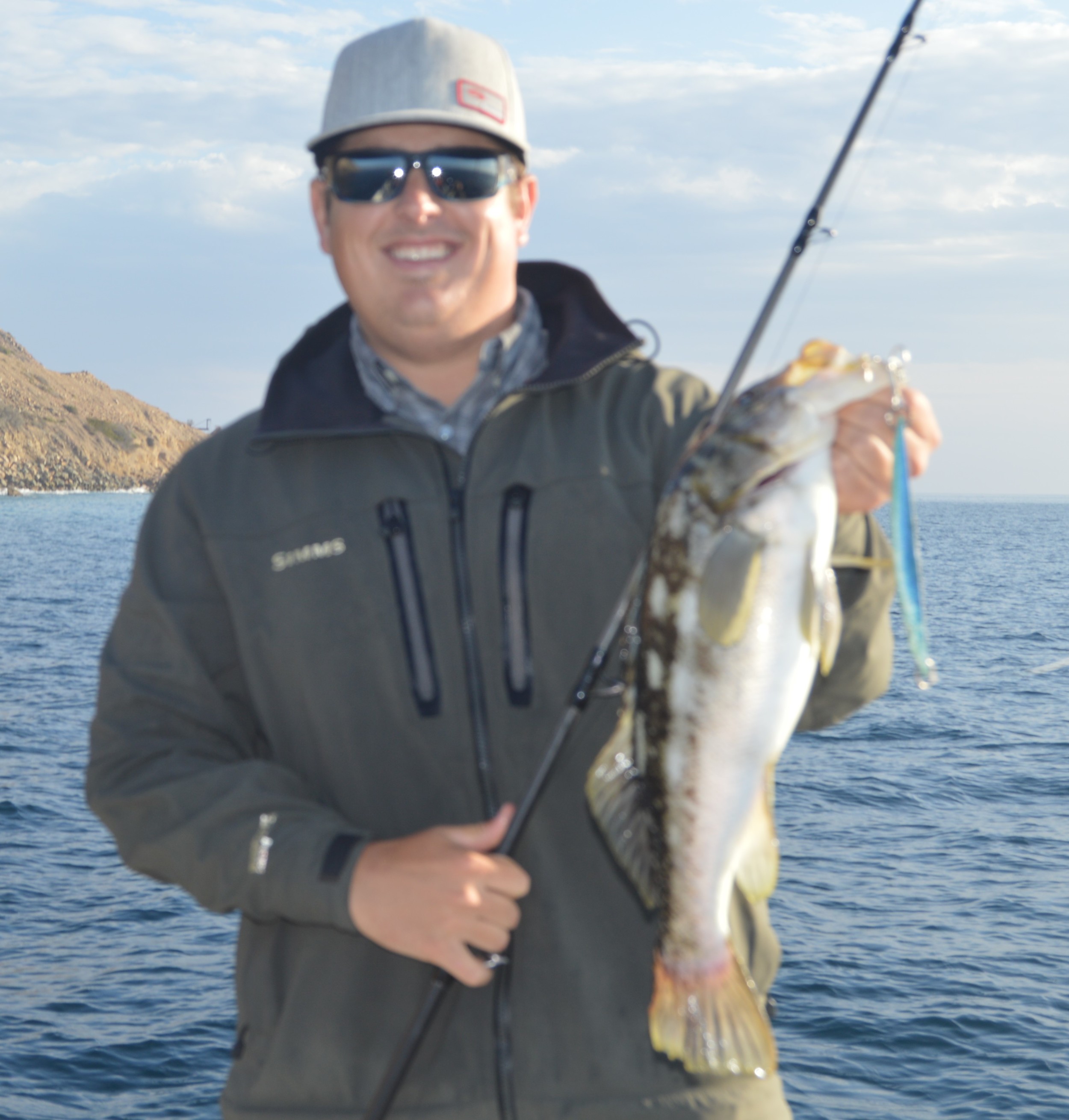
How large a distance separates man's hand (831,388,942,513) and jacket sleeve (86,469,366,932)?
5.23 feet

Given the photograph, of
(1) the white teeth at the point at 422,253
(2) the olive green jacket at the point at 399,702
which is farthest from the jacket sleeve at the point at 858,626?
(1) the white teeth at the point at 422,253

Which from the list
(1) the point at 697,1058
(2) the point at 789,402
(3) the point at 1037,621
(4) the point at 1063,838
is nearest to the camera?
(2) the point at 789,402

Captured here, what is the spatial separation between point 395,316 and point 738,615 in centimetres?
143

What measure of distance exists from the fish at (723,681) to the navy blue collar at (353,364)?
0.62 meters

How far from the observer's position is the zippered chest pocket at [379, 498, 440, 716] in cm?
361

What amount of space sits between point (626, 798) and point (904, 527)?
3.44 feet

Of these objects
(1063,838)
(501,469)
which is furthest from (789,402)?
(1063,838)

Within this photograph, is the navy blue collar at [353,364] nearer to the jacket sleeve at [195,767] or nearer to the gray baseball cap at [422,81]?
the jacket sleeve at [195,767]

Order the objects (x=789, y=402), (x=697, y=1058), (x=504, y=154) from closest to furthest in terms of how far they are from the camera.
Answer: (x=789, y=402) < (x=697, y=1058) < (x=504, y=154)

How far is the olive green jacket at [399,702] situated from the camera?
3449 mm

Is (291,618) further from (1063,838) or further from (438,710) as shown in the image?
(1063,838)

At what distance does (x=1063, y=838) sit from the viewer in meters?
31.0

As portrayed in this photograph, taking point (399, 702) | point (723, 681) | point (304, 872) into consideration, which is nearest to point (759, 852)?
point (723, 681)

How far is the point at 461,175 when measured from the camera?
3.75 m
